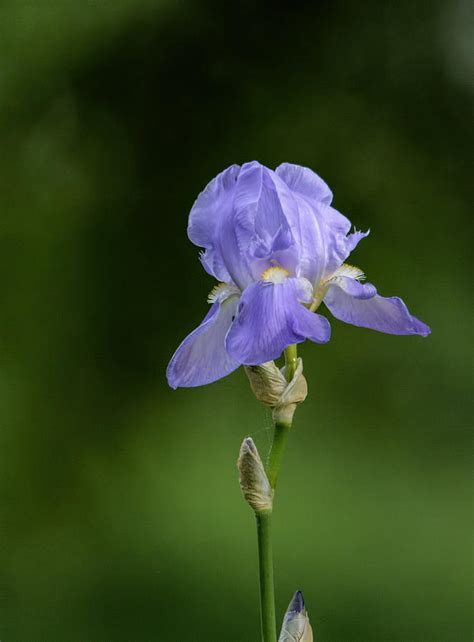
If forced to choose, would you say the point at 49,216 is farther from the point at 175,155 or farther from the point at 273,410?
the point at 273,410

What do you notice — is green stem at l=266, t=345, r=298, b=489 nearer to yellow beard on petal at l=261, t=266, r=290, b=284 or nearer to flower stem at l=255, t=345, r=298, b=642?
flower stem at l=255, t=345, r=298, b=642

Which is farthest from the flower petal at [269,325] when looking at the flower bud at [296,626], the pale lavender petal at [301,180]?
the flower bud at [296,626]

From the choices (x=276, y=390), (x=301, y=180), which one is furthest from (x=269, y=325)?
(x=301, y=180)

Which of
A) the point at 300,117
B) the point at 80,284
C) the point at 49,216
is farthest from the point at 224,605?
the point at 300,117

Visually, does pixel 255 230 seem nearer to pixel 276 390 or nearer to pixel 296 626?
pixel 276 390

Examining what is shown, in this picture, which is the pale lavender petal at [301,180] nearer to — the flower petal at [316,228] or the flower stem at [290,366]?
the flower petal at [316,228]

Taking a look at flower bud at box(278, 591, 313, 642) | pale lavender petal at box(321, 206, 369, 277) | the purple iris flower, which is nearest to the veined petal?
the purple iris flower
